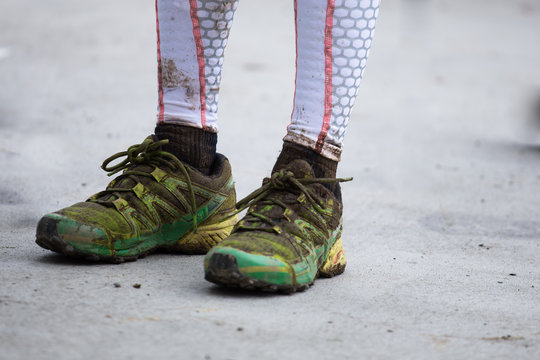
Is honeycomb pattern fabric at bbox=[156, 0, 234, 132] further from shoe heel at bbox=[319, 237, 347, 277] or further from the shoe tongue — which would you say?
shoe heel at bbox=[319, 237, 347, 277]

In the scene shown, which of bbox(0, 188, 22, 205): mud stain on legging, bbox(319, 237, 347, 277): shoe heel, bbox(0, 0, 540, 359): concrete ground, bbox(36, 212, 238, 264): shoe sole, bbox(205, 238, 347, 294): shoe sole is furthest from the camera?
bbox(0, 188, 22, 205): mud stain on legging

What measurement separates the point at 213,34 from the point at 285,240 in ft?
1.62

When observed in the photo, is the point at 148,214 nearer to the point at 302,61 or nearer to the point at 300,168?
the point at 300,168

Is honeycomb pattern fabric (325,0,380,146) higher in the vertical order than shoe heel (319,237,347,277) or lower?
higher

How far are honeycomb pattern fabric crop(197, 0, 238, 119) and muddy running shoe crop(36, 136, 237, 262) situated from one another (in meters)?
0.15

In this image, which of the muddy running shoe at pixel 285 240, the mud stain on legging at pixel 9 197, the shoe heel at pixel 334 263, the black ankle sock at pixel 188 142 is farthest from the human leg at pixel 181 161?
the mud stain on legging at pixel 9 197

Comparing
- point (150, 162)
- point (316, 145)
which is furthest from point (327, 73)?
point (150, 162)

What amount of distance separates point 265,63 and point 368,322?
11.9 feet

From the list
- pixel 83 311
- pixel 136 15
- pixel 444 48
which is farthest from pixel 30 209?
pixel 444 48

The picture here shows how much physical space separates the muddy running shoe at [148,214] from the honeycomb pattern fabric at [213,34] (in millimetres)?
154

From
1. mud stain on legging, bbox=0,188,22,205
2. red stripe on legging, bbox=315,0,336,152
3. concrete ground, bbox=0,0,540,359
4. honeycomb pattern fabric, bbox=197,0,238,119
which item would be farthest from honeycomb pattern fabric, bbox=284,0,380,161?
mud stain on legging, bbox=0,188,22,205

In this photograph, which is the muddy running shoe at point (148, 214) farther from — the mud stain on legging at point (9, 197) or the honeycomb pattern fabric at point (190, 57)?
the mud stain on legging at point (9, 197)

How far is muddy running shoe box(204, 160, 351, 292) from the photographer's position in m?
1.17

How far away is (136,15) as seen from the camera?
5691mm
